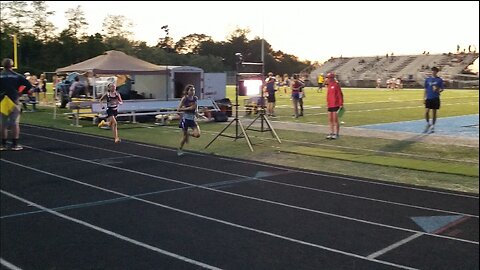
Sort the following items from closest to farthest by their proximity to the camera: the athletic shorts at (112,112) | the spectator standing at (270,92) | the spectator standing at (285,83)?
the athletic shorts at (112,112) → the spectator standing at (270,92) → the spectator standing at (285,83)

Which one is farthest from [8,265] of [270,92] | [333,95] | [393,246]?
[270,92]

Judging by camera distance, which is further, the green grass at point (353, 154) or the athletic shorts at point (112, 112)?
the green grass at point (353, 154)

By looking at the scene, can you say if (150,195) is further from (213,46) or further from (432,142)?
(432,142)

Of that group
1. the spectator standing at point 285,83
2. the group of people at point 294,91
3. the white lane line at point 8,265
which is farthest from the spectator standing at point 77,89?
the spectator standing at point 285,83

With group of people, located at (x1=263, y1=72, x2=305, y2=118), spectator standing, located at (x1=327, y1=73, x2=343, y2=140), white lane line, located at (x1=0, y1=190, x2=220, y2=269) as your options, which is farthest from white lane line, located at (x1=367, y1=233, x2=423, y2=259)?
group of people, located at (x1=263, y1=72, x2=305, y2=118)

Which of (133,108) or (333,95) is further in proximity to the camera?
(333,95)

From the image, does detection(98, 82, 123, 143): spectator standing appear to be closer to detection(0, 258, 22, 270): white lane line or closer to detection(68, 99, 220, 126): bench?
detection(68, 99, 220, 126): bench

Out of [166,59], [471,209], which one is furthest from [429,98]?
[166,59]

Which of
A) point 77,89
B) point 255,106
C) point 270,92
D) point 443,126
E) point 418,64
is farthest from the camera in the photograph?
point 270,92

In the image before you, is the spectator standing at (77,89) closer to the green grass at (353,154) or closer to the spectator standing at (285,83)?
the green grass at (353,154)

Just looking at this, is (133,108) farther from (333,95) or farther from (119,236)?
(333,95)

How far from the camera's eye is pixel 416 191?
404 inches

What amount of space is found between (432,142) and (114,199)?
39.8 ft

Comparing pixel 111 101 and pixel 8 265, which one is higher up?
pixel 111 101
